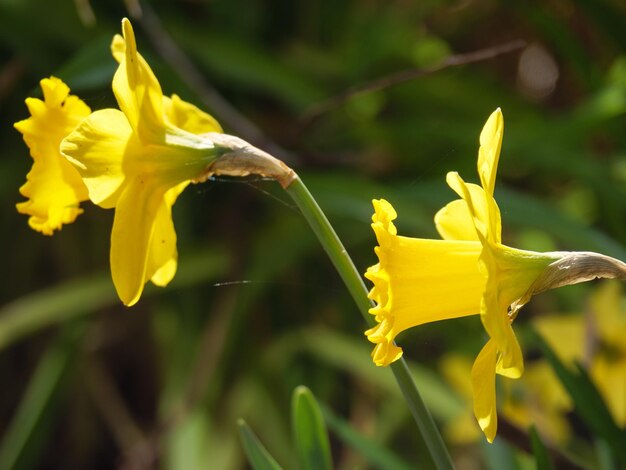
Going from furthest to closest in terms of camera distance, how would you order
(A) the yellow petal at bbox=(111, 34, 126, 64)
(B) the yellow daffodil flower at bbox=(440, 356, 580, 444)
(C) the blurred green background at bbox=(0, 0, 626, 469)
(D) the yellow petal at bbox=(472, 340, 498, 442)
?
(C) the blurred green background at bbox=(0, 0, 626, 469) → (B) the yellow daffodil flower at bbox=(440, 356, 580, 444) → (A) the yellow petal at bbox=(111, 34, 126, 64) → (D) the yellow petal at bbox=(472, 340, 498, 442)

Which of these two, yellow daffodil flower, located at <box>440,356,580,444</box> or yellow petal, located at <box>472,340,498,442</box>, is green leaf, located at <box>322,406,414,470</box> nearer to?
yellow daffodil flower, located at <box>440,356,580,444</box>

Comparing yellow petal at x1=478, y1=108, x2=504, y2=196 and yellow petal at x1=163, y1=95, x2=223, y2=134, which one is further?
yellow petal at x1=163, y1=95, x2=223, y2=134

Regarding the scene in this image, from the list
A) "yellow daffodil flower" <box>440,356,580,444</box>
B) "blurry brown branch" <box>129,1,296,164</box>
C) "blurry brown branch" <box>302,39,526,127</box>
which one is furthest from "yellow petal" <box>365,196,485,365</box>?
"blurry brown branch" <box>129,1,296,164</box>

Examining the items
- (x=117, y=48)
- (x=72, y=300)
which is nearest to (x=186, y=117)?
(x=117, y=48)

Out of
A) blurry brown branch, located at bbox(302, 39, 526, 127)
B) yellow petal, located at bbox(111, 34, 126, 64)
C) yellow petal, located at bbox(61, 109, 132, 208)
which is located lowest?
blurry brown branch, located at bbox(302, 39, 526, 127)

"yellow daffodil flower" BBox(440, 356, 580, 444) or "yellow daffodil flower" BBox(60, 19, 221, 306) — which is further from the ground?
"yellow daffodil flower" BBox(60, 19, 221, 306)

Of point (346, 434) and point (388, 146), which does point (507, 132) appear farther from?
point (346, 434)

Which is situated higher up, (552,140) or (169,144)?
(169,144)

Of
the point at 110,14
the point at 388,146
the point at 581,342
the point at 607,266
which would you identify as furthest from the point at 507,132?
the point at 607,266

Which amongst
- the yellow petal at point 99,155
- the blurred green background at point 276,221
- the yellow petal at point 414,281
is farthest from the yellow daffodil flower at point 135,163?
the blurred green background at point 276,221
